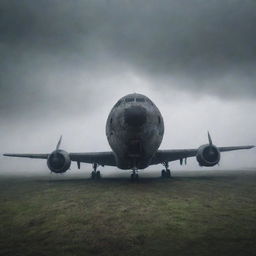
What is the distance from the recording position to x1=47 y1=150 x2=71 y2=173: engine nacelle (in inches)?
670

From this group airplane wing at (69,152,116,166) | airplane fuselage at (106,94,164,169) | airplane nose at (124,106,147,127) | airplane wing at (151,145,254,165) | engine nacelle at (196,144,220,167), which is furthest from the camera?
airplane wing at (69,152,116,166)

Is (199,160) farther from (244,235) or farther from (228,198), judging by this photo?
(244,235)

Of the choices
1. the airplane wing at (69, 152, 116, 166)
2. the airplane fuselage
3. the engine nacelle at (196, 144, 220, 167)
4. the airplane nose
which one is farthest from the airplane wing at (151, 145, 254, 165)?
the airplane nose

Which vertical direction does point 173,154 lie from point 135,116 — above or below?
below

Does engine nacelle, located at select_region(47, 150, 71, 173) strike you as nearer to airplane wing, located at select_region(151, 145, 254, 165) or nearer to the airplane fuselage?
the airplane fuselage

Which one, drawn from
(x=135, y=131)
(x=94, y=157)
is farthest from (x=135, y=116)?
(x=94, y=157)

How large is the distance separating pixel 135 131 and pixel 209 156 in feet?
28.1

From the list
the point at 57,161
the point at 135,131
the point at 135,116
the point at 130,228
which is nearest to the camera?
the point at 130,228

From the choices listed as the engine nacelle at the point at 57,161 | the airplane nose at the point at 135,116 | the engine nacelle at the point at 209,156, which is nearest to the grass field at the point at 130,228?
the airplane nose at the point at 135,116

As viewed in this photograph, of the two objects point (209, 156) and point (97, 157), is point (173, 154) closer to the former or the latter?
point (209, 156)

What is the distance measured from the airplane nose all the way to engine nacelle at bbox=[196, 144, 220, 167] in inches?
315

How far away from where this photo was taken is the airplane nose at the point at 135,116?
37.6 feet

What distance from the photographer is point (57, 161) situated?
56.1 feet

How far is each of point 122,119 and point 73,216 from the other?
6.77 metres
